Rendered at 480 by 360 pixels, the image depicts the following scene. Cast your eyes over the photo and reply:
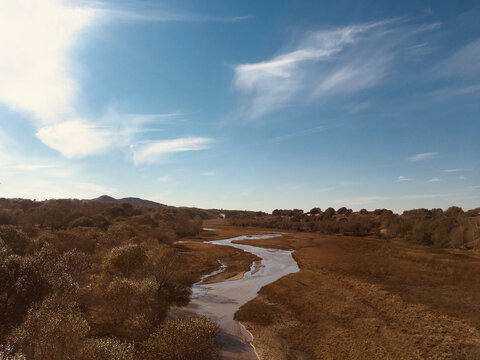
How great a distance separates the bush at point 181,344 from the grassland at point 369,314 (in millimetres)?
6717

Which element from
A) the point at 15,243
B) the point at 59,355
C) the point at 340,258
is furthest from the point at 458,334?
the point at 15,243

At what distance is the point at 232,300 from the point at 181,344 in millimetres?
22138

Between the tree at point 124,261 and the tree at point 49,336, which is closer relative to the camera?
the tree at point 49,336

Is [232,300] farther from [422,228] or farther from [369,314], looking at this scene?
[422,228]

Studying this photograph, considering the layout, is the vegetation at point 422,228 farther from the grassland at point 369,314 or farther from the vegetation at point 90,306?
the vegetation at point 90,306

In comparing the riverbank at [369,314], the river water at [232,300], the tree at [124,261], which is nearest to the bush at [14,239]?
the tree at [124,261]

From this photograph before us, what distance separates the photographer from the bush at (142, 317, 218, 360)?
2091 centimetres

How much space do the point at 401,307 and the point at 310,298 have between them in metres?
12.6

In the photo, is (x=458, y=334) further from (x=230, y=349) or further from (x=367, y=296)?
(x=230, y=349)

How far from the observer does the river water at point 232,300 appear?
28.1 meters

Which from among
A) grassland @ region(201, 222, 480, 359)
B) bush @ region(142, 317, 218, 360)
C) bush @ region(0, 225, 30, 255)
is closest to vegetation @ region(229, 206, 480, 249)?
grassland @ region(201, 222, 480, 359)

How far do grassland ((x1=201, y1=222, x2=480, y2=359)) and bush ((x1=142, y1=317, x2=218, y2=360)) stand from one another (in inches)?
264

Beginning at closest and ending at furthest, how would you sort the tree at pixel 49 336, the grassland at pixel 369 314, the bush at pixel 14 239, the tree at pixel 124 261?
the tree at pixel 49 336, the grassland at pixel 369 314, the tree at pixel 124 261, the bush at pixel 14 239

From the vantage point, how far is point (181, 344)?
21500 mm
